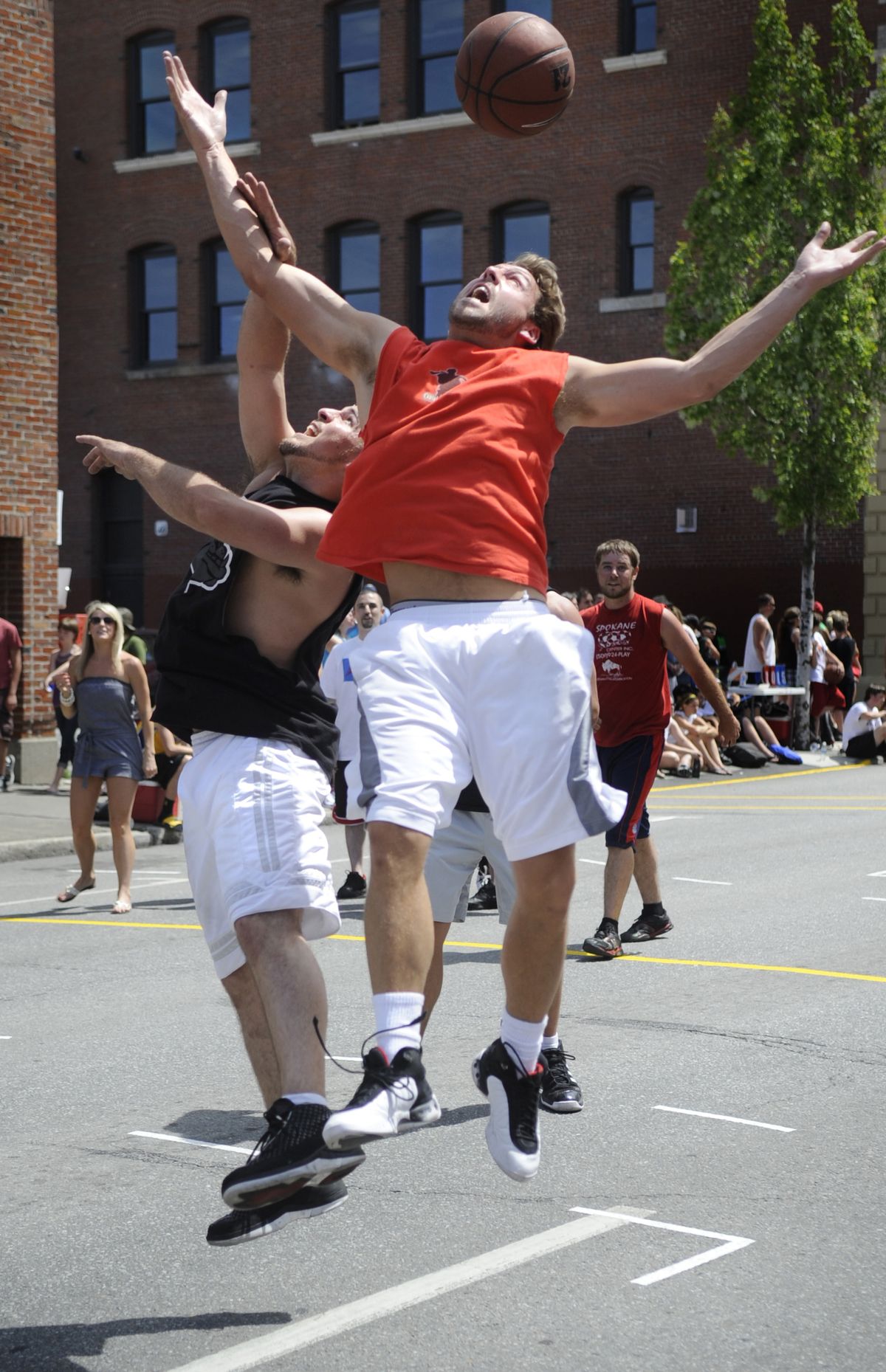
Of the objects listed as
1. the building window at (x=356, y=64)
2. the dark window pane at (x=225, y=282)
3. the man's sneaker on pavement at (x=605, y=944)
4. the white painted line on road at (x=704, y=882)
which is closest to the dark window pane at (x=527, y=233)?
the building window at (x=356, y=64)

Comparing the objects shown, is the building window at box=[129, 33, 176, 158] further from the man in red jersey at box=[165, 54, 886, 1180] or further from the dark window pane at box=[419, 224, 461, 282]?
the man in red jersey at box=[165, 54, 886, 1180]

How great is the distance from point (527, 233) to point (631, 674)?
22562 mm

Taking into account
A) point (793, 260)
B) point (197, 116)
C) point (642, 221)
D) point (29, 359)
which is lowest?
point (197, 116)

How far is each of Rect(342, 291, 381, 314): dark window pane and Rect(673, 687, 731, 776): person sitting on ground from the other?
43.0 ft

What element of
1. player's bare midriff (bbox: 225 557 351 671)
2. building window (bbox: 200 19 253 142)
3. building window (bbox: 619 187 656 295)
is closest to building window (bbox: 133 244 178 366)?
building window (bbox: 200 19 253 142)

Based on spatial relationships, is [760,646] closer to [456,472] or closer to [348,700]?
[348,700]

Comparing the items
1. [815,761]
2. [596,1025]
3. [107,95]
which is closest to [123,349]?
[107,95]

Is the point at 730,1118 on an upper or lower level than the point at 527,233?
lower

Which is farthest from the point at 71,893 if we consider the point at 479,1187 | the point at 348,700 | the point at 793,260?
the point at 793,260

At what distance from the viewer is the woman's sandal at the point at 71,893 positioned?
11445 mm

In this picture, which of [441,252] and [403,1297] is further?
[441,252]

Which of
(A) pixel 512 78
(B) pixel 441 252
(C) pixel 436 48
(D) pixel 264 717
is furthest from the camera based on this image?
(B) pixel 441 252

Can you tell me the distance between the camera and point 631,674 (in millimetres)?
9578

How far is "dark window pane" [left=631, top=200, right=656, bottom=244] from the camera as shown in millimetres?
29453
